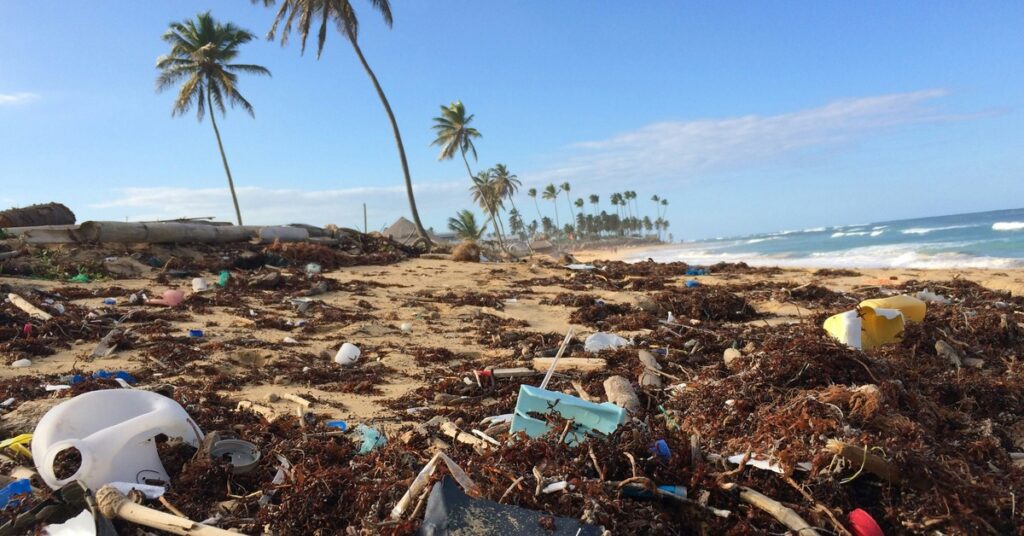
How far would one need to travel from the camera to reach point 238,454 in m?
2.90

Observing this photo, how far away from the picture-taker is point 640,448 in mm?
2287

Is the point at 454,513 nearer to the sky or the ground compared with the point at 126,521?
nearer to the sky

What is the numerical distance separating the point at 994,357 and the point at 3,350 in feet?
28.7

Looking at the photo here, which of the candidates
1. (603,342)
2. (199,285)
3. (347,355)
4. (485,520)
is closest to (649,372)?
(603,342)

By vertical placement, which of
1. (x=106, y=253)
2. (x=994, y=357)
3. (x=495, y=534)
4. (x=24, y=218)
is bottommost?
(x=994, y=357)

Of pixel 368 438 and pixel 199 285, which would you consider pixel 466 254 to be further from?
pixel 368 438

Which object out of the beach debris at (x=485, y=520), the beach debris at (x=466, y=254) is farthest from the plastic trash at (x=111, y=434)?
the beach debris at (x=466, y=254)

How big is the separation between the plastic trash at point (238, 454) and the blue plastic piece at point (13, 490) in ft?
2.34

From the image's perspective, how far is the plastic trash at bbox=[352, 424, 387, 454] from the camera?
3162mm

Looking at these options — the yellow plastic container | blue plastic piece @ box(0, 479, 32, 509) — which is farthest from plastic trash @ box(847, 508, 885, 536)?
the yellow plastic container

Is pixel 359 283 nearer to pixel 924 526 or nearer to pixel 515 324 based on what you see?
pixel 515 324

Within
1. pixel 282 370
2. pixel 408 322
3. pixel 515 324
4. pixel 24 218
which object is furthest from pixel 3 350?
pixel 24 218

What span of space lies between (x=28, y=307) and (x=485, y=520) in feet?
23.7

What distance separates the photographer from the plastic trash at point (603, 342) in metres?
5.54
